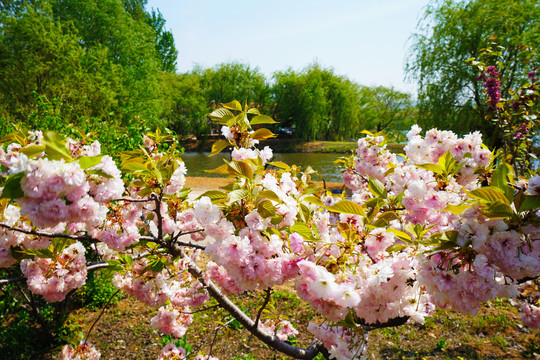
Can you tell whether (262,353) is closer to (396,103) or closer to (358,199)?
(358,199)

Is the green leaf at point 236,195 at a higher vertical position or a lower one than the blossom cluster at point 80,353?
higher

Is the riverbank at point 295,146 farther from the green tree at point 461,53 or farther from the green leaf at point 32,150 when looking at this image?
the green leaf at point 32,150

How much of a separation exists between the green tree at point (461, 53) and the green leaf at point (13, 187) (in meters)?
12.3

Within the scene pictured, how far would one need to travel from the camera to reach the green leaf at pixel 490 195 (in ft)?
2.83

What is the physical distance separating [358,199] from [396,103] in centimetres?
4215

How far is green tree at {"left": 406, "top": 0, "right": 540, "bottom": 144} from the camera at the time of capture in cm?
968

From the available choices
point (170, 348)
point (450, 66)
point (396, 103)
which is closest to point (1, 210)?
point (170, 348)

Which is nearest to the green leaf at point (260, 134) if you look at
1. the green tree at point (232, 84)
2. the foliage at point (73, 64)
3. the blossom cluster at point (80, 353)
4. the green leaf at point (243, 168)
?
the green leaf at point (243, 168)

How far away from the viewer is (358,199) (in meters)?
2.27

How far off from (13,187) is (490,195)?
137cm

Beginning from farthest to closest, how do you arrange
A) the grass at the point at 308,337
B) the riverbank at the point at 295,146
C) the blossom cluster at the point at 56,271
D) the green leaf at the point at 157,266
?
the riverbank at the point at 295,146
the grass at the point at 308,337
the blossom cluster at the point at 56,271
the green leaf at the point at 157,266

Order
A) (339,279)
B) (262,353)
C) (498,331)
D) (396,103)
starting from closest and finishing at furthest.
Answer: (339,279) → (262,353) → (498,331) → (396,103)

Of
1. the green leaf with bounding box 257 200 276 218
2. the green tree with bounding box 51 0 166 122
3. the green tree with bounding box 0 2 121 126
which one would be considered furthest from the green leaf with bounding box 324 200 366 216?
the green tree with bounding box 51 0 166 122

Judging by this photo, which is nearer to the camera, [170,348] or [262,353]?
[170,348]
